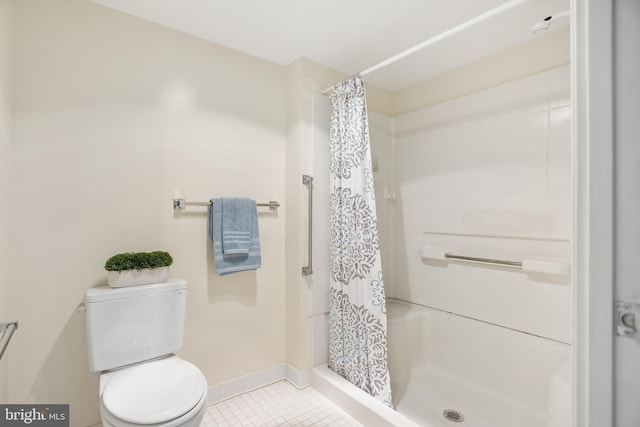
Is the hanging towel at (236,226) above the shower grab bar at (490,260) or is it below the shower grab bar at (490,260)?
above

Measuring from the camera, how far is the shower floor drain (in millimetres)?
1892

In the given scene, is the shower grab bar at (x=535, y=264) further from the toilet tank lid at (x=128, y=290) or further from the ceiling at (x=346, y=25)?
the toilet tank lid at (x=128, y=290)

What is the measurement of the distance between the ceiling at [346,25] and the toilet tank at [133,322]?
1.51 meters

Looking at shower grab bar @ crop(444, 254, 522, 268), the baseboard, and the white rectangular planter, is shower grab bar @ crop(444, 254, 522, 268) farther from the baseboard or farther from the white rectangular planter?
the white rectangular planter

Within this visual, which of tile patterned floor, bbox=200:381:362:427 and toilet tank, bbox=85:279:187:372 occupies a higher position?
toilet tank, bbox=85:279:187:372

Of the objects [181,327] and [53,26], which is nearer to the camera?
[53,26]

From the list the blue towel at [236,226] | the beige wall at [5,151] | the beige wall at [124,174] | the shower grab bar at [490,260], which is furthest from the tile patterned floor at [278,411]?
the shower grab bar at [490,260]

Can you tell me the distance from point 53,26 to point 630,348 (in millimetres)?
2559

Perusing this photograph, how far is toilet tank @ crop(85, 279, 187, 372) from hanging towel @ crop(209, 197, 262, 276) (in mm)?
297

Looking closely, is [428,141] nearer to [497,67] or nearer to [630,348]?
[497,67]

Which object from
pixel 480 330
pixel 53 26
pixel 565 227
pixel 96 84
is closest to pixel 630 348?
pixel 565 227

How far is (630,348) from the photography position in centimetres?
76

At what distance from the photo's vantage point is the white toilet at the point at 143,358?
1.23 m

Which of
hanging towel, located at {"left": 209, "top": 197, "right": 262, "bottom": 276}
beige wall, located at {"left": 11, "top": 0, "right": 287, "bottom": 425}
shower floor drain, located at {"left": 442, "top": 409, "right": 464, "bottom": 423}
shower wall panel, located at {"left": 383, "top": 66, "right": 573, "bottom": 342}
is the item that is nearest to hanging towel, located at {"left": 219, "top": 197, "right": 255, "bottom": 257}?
hanging towel, located at {"left": 209, "top": 197, "right": 262, "bottom": 276}
